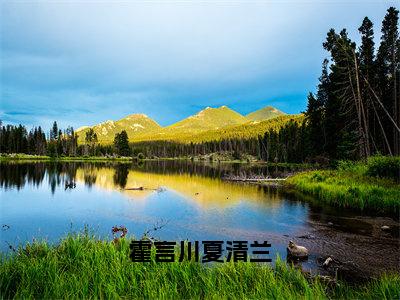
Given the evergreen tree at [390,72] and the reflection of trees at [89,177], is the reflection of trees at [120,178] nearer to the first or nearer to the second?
the reflection of trees at [89,177]

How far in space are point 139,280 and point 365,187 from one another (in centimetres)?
2401

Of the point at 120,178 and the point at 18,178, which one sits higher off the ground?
the point at 18,178

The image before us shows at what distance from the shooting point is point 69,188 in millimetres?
45531

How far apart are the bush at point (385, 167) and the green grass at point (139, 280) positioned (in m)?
22.3

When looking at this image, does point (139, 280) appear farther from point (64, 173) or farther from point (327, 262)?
point (64, 173)

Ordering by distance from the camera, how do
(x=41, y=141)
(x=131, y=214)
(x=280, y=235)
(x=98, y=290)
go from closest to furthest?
(x=98, y=290)
(x=280, y=235)
(x=131, y=214)
(x=41, y=141)

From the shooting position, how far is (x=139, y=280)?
9.91 meters

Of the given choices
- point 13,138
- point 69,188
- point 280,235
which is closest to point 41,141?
point 13,138

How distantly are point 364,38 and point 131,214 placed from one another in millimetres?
43057

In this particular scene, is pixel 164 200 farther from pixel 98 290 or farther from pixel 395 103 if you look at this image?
pixel 395 103

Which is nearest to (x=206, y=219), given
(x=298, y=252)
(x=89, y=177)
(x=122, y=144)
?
(x=298, y=252)

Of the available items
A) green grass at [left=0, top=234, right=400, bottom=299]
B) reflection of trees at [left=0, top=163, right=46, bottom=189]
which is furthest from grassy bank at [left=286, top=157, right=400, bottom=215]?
reflection of trees at [left=0, top=163, right=46, bottom=189]

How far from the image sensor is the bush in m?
29.4

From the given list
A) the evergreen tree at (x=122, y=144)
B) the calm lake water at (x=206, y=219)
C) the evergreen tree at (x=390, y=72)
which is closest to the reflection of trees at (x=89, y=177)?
the calm lake water at (x=206, y=219)
